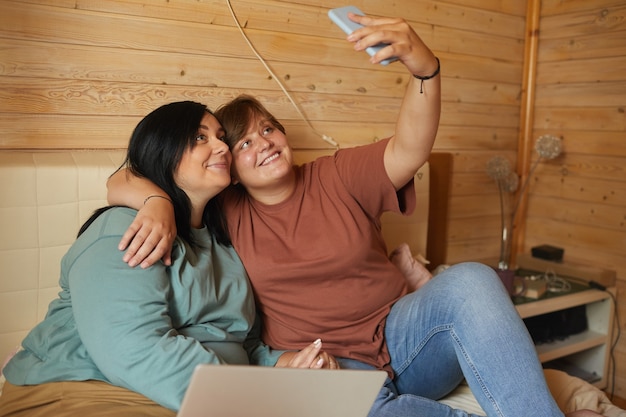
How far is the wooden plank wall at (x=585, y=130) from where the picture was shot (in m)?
2.50

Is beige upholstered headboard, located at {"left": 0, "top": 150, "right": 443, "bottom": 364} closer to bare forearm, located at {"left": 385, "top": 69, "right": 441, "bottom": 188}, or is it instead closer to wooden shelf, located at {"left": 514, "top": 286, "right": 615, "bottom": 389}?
bare forearm, located at {"left": 385, "top": 69, "right": 441, "bottom": 188}

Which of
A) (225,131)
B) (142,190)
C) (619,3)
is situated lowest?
(142,190)

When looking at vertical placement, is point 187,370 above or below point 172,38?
below

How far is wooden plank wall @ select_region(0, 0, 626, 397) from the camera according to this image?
1.74 meters

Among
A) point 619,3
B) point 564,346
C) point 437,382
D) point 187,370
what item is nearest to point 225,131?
point 187,370

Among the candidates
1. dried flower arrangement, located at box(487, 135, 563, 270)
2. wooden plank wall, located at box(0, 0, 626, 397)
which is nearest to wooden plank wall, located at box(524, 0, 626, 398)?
wooden plank wall, located at box(0, 0, 626, 397)

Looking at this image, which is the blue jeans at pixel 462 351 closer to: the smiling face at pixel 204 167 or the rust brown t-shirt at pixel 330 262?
the rust brown t-shirt at pixel 330 262

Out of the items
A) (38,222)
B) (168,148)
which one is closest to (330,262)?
(168,148)

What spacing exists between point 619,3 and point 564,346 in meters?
1.32

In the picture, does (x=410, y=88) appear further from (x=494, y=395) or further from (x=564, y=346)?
(x=564, y=346)

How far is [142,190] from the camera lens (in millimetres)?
1378

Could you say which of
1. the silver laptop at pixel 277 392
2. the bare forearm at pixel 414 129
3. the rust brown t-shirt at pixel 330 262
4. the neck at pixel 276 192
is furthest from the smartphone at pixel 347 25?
the silver laptop at pixel 277 392

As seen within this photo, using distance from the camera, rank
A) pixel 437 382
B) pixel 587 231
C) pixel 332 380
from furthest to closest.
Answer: pixel 587 231 → pixel 437 382 → pixel 332 380

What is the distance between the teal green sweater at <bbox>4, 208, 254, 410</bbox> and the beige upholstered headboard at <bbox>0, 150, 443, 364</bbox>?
9.4 inches
